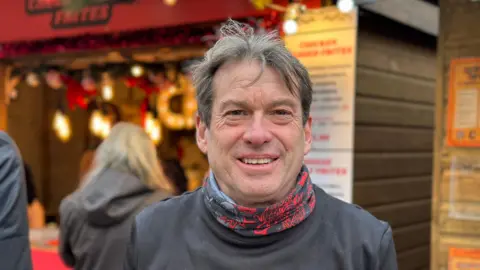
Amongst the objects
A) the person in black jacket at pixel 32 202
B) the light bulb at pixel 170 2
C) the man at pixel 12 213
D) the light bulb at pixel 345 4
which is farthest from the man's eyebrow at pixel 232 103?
the person in black jacket at pixel 32 202

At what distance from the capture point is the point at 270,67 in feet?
4.78

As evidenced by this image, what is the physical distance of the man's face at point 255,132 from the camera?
4.74 feet

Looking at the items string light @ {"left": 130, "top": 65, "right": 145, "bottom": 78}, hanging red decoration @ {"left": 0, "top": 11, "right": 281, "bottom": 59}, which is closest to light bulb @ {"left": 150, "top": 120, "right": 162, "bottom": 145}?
string light @ {"left": 130, "top": 65, "right": 145, "bottom": 78}

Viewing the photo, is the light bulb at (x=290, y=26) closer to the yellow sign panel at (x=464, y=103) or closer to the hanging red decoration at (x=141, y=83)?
the yellow sign panel at (x=464, y=103)

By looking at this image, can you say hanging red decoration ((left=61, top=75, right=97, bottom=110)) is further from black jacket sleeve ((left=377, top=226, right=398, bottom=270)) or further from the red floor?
black jacket sleeve ((left=377, top=226, right=398, bottom=270))

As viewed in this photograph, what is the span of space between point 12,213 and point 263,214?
1389mm

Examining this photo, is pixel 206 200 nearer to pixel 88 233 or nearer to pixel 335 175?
pixel 88 233

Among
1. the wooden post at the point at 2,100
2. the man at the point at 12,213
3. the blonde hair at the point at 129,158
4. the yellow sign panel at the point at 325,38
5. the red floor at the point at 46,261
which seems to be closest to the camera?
the man at the point at 12,213

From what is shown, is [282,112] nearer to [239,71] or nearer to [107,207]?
[239,71]

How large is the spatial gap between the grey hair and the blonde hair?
1.75 m

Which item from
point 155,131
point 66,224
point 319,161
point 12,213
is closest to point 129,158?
point 66,224

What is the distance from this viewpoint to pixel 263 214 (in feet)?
4.77

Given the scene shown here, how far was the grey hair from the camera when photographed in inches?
57.4

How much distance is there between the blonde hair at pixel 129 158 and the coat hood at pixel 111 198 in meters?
0.06
